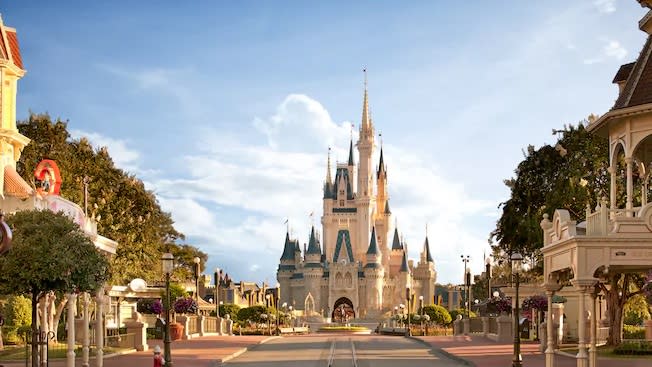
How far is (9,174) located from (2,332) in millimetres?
9021

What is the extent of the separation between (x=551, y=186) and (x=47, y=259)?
31.9 meters

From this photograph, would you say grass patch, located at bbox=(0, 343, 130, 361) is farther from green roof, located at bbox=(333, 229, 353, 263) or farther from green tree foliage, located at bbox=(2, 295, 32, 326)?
green roof, located at bbox=(333, 229, 353, 263)

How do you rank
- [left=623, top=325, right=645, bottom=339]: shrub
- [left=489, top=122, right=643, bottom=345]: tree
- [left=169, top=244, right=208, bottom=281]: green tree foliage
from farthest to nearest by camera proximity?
[left=169, top=244, right=208, bottom=281]: green tree foliage, [left=623, top=325, right=645, bottom=339]: shrub, [left=489, top=122, right=643, bottom=345]: tree

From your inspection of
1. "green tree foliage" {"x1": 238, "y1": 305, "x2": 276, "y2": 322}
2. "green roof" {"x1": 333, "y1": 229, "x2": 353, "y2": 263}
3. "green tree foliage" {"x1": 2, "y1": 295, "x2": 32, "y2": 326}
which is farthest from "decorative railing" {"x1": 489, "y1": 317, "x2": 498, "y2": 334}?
"green roof" {"x1": 333, "y1": 229, "x2": 353, "y2": 263}

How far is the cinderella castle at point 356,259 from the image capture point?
170 metres

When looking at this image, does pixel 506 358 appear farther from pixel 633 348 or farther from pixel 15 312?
pixel 15 312

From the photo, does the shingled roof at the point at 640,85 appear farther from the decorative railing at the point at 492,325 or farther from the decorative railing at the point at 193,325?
the decorative railing at the point at 193,325

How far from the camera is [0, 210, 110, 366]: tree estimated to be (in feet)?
74.7

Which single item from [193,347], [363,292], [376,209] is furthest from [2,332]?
[376,209]

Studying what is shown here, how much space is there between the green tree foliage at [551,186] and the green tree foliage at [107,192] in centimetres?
2151

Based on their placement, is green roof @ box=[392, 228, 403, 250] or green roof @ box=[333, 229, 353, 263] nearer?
green roof @ box=[333, 229, 353, 263]

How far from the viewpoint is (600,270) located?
25.1 m

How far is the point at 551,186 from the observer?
1959 inches

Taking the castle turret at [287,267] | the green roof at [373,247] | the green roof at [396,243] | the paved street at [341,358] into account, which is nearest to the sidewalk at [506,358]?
the paved street at [341,358]
